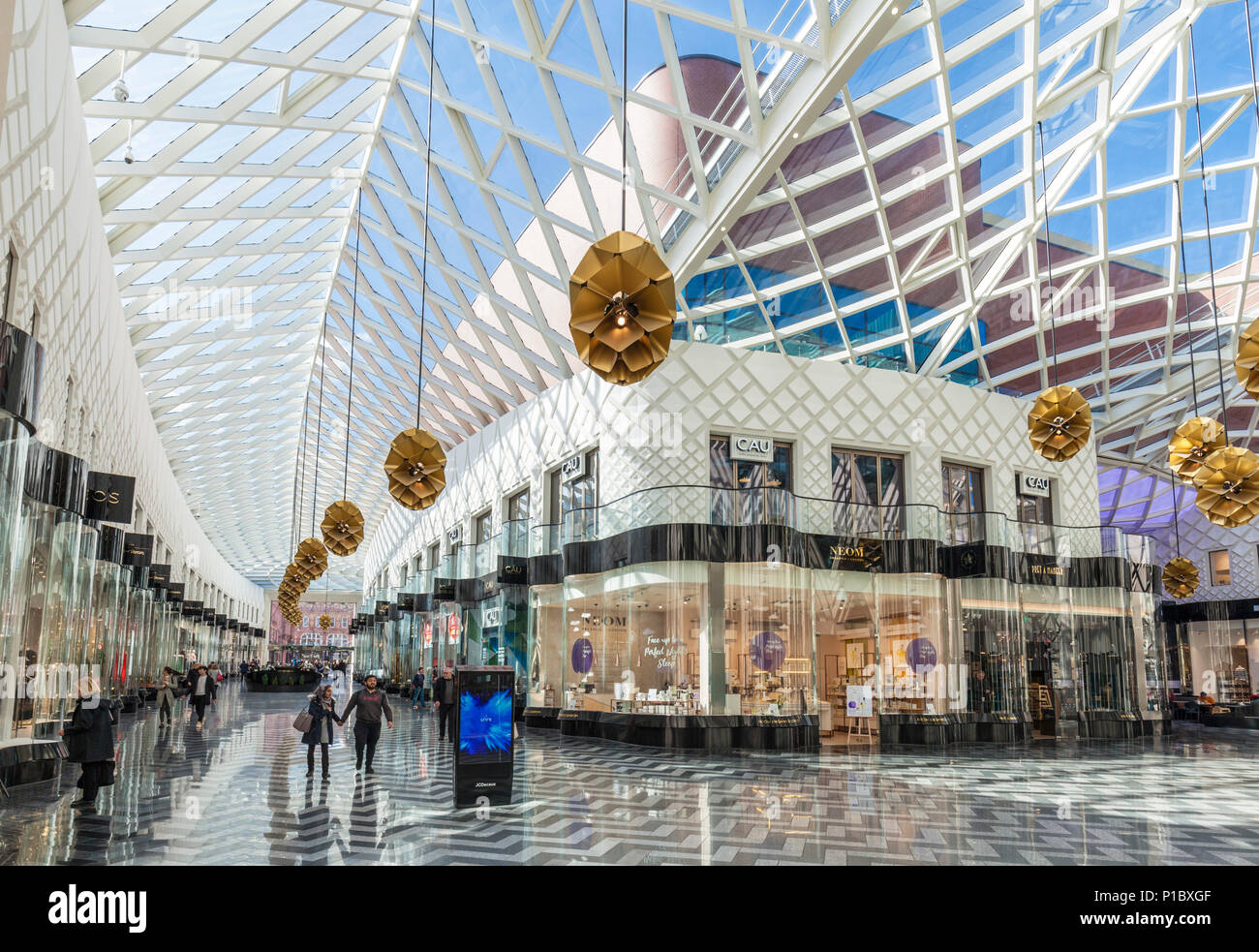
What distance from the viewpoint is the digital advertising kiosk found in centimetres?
1077

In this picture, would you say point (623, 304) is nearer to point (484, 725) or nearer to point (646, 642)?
point (484, 725)

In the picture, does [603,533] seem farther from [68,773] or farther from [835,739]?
[68,773]

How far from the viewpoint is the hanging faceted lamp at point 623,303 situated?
762 centimetres

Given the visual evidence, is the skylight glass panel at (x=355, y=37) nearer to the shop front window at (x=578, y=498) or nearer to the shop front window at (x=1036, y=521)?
the shop front window at (x=578, y=498)

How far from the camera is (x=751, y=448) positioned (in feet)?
70.6

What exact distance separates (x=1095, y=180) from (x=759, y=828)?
18.1 m

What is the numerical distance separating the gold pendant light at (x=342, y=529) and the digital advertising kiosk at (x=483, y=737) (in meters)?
10.2

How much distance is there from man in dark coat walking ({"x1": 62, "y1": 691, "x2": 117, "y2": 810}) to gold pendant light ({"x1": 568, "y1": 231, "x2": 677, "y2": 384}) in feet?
27.3

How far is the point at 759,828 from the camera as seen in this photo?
30.5ft

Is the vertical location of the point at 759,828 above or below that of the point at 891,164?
below

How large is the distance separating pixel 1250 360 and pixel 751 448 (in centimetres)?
1158

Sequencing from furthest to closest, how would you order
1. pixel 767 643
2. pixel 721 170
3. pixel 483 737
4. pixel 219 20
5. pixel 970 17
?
pixel 767 643 < pixel 721 170 < pixel 970 17 < pixel 219 20 < pixel 483 737

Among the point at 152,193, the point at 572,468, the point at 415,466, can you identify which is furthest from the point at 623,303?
the point at 572,468
